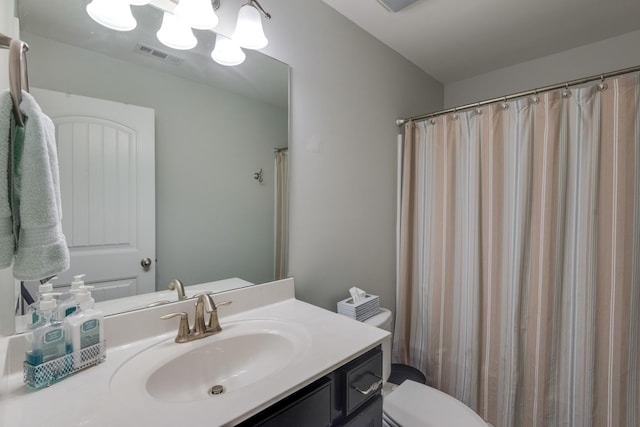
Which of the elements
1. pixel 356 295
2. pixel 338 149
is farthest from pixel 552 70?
pixel 356 295

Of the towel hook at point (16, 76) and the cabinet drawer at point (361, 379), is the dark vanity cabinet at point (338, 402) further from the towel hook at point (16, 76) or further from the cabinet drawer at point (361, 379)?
the towel hook at point (16, 76)

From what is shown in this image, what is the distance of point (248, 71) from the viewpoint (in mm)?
1218

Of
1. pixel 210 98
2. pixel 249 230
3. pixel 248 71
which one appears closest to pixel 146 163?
pixel 210 98

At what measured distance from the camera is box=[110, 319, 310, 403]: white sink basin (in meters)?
0.74

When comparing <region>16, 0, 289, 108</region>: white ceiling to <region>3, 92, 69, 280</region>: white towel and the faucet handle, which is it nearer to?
<region>3, 92, 69, 280</region>: white towel

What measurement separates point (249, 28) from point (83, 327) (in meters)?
1.07

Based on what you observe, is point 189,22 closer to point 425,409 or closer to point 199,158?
point 199,158

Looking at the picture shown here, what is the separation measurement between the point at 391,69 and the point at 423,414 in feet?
6.21

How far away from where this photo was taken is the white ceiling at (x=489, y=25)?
1.48 meters

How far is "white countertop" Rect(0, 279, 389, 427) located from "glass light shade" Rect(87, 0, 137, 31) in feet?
2.96

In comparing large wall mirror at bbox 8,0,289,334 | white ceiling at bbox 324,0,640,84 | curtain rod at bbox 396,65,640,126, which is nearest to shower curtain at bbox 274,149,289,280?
large wall mirror at bbox 8,0,289,334

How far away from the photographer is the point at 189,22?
979mm

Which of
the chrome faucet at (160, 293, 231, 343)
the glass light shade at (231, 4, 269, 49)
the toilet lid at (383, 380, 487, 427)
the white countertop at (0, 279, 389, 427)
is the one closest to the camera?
the white countertop at (0, 279, 389, 427)

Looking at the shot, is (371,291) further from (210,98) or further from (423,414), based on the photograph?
(210,98)
